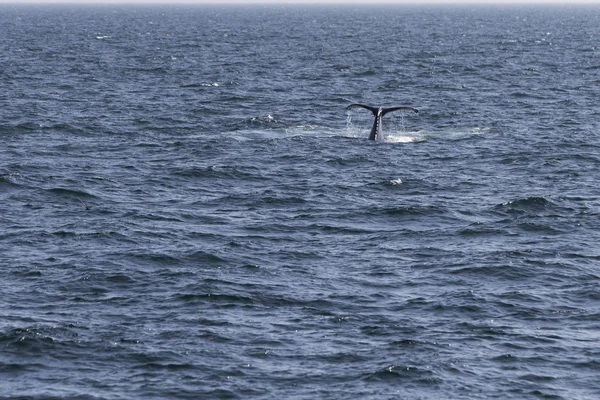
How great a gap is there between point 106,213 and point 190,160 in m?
13.0

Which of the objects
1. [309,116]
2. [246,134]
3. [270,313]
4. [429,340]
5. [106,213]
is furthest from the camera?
[309,116]

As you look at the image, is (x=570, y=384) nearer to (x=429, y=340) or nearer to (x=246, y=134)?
(x=429, y=340)

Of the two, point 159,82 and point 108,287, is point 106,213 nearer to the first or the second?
point 108,287

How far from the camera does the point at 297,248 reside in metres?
44.9

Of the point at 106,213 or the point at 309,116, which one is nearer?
the point at 106,213

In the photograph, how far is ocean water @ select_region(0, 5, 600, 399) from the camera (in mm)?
32781

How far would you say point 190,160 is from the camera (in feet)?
207

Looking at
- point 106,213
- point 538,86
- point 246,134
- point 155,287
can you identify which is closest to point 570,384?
point 155,287

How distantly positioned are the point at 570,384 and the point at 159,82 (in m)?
79.1

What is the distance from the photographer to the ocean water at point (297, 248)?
32781 millimetres

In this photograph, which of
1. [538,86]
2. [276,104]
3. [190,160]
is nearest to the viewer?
[190,160]

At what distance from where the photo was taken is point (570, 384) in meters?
32.0

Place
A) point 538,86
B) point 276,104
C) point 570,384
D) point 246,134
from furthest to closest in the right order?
1. point 538,86
2. point 276,104
3. point 246,134
4. point 570,384

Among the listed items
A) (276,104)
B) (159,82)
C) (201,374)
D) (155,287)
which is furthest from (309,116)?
(201,374)
